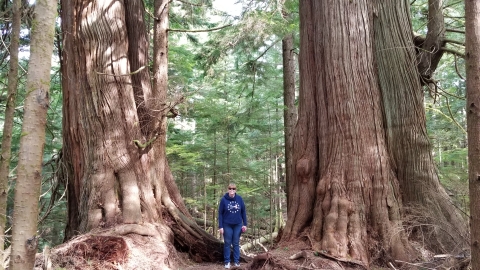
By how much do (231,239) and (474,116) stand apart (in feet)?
14.3

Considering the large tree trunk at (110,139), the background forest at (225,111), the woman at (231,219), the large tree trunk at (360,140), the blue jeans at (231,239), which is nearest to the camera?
the large tree trunk at (110,139)

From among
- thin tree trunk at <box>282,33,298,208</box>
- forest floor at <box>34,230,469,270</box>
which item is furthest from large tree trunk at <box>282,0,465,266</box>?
thin tree trunk at <box>282,33,298,208</box>

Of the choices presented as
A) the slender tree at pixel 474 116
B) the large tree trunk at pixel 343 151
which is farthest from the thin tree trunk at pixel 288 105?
the slender tree at pixel 474 116

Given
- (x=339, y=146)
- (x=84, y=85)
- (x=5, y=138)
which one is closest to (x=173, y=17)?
(x=84, y=85)

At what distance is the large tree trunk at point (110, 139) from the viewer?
19.1 feet

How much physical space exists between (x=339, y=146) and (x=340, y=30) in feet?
7.16

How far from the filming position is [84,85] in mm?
6141

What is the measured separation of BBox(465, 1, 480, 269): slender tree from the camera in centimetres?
339

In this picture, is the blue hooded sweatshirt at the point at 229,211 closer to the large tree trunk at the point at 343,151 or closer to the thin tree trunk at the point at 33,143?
the large tree trunk at the point at 343,151

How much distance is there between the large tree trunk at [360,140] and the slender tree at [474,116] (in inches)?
94.5

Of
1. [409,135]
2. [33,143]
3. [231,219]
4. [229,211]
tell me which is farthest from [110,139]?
[409,135]

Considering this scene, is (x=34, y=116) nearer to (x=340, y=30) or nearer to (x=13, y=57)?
(x=13, y=57)

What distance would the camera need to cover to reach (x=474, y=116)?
346 cm

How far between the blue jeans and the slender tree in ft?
12.7
